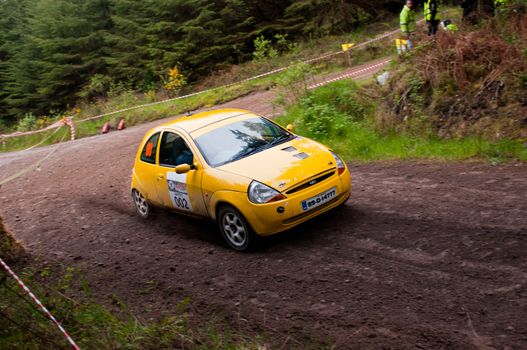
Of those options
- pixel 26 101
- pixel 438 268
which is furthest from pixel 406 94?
pixel 26 101

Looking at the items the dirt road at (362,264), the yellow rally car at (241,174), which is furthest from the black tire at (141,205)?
the yellow rally car at (241,174)

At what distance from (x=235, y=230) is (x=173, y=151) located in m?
1.92

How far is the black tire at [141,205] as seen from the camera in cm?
950

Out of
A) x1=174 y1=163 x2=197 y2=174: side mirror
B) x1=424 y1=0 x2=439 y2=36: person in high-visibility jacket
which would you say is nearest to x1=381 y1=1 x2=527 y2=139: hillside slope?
x1=424 y1=0 x2=439 y2=36: person in high-visibility jacket

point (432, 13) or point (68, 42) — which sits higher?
point (68, 42)

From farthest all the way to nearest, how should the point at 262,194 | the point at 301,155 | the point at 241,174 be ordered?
the point at 301,155
the point at 241,174
the point at 262,194

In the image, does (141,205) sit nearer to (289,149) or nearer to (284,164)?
(289,149)

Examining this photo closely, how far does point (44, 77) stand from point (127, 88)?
24.0ft

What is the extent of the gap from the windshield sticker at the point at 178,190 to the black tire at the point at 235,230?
2.80 feet

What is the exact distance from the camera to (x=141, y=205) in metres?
9.64

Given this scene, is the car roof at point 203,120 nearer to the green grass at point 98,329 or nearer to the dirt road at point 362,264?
the dirt road at point 362,264

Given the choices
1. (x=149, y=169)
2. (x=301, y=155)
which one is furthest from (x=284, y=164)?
(x=149, y=169)

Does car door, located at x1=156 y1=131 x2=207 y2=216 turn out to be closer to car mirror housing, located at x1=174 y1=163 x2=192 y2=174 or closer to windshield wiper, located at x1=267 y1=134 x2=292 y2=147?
car mirror housing, located at x1=174 y1=163 x2=192 y2=174

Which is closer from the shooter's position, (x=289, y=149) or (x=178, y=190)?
(x=289, y=149)
